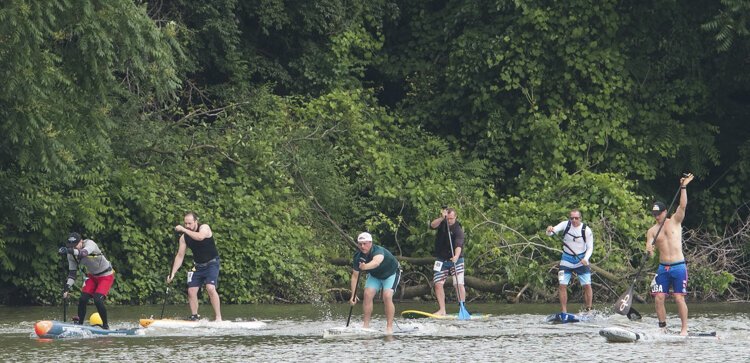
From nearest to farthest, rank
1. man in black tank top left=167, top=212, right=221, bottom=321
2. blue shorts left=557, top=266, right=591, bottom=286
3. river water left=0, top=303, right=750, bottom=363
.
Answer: river water left=0, top=303, right=750, bottom=363
man in black tank top left=167, top=212, right=221, bottom=321
blue shorts left=557, top=266, right=591, bottom=286

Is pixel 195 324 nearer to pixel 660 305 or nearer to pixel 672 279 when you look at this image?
pixel 660 305

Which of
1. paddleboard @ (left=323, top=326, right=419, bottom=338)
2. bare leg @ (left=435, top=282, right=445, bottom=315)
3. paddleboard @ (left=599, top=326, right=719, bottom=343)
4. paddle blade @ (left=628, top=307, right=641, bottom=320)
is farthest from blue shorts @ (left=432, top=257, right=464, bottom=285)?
paddleboard @ (left=599, top=326, right=719, bottom=343)

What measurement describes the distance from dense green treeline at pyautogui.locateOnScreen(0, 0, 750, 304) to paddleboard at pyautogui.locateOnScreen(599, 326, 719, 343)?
28.3ft

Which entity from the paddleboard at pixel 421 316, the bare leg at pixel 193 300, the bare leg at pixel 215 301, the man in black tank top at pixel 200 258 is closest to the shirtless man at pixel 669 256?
the paddleboard at pixel 421 316

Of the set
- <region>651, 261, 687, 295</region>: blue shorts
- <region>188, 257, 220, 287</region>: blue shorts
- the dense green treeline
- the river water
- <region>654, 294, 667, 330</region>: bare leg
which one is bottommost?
the river water

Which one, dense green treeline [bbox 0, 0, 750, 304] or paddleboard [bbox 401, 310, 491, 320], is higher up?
dense green treeline [bbox 0, 0, 750, 304]

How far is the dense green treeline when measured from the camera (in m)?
26.9

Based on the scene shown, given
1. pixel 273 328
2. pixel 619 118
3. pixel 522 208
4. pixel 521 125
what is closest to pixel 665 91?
pixel 619 118

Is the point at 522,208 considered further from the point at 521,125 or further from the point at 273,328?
the point at 273,328

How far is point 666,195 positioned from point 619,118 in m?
2.60

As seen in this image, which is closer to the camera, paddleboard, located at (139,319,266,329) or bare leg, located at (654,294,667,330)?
bare leg, located at (654,294,667,330)

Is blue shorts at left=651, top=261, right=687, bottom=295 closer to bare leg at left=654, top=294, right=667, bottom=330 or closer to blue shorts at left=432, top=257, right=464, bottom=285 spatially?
bare leg at left=654, top=294, right=667, bottom=330

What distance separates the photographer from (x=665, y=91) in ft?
114

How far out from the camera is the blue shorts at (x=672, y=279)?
20234 mm
